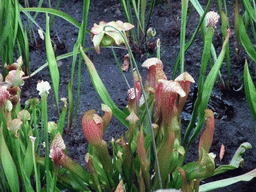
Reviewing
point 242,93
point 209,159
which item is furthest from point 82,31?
point 242,93

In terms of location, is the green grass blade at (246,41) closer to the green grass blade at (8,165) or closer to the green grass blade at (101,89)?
the green grass blade at (101,89)

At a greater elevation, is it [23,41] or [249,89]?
[23,41]

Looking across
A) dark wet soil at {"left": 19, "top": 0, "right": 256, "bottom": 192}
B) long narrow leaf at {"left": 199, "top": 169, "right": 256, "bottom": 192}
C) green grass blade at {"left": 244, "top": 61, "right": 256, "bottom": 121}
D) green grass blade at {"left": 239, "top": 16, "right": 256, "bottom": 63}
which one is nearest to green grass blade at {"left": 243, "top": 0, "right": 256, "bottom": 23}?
green grass blade at {"left": 239, "top": 16, "right": 256, "bottom": 63}

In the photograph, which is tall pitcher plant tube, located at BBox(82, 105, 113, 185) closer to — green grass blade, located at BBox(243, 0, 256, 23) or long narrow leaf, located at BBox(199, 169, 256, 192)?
long narrow leaf, located at BBox(199, 169, 256, 192)

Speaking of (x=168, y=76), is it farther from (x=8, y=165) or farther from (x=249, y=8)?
(x=8, y=165)

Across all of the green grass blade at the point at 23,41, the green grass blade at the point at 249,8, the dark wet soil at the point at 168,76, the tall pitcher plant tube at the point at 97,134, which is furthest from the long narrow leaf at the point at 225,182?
the green grass blade at the point at 23,41

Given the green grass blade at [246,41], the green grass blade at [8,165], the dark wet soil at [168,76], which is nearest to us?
the green grass blade at [8,165]

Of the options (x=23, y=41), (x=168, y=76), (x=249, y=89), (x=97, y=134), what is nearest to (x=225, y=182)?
(x=249, y=89)

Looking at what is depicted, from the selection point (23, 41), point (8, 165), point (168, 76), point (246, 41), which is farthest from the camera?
point (168, 76)
